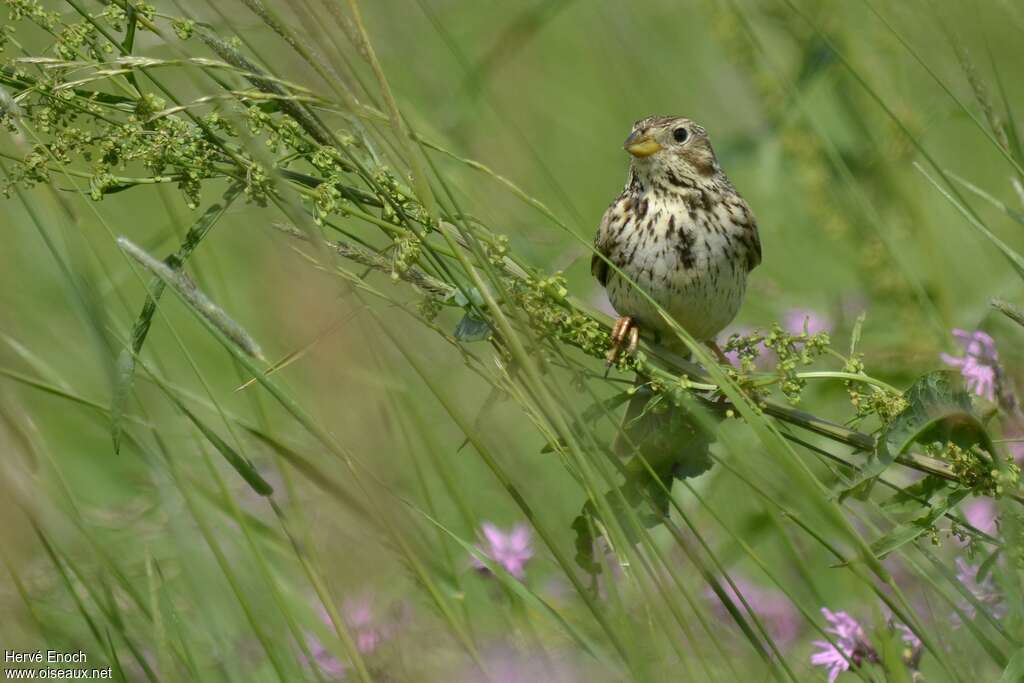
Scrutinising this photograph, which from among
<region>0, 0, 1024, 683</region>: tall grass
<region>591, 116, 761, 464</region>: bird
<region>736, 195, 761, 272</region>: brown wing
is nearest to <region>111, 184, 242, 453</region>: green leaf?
<region>0, 0, 1024, 683</region>: tall grass

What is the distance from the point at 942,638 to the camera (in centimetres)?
173

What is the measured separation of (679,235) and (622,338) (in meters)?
0.71

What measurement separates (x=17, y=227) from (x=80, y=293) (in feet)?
5.00

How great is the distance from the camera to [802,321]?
135 inches

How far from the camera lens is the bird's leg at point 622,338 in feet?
7.06

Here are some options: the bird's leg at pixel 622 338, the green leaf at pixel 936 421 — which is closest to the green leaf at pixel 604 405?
the bird's leg at pixel 622 338

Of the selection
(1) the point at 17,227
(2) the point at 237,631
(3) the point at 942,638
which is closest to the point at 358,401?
(2) the point at 237,631

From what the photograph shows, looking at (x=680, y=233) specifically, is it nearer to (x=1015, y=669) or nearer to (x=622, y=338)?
(x=622, y=338)

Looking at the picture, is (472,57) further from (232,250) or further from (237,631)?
(237,631)

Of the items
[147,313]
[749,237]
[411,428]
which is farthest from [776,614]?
[147,313]

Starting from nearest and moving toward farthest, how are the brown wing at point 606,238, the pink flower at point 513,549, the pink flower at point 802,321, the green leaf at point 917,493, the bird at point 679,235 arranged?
the green leaf at point 917,493 < the pink flower at point 513,549 < the bird at point 679,235 < the brown wing at point 606,238 < the pink flower at point 802,321

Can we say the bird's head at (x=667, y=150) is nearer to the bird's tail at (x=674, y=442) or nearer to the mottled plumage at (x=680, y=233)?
the mottled plumage at (x=680, y=233)

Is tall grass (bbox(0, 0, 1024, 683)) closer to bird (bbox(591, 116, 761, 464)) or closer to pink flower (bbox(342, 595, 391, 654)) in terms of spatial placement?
pink flower (bbox(342, 595, 391, 654))

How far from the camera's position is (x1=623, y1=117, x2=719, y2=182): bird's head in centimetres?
321
